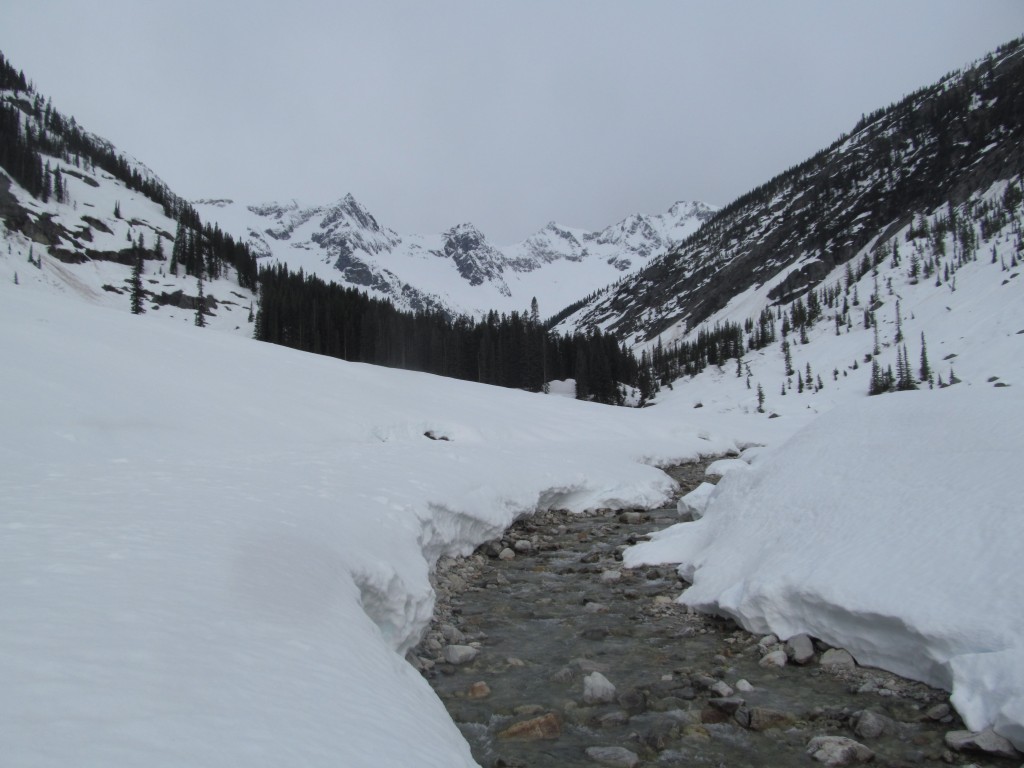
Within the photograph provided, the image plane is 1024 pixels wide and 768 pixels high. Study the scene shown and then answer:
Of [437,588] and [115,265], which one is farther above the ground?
[115,265]

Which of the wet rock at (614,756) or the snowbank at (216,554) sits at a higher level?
the snowbank at (216,554)

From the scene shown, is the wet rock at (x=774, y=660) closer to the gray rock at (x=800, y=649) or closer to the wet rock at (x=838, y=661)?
the gray rock at (x=800, y=649)

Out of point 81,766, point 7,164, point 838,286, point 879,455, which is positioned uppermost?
point 7,164

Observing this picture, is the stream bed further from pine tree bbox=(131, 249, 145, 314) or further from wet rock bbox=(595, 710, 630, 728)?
pine tree bbox=(131, 249, 145, 314)

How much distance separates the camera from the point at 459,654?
7.83 metres

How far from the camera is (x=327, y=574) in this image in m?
6.97

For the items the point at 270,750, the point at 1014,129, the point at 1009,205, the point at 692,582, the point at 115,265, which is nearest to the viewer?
the point at 270,750

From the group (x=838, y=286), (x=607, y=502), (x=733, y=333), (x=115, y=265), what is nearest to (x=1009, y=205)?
(x=838, y=286)

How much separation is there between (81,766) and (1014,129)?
19951 cm

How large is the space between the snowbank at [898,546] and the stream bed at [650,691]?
0.39 metres

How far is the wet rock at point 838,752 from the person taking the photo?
205 inches

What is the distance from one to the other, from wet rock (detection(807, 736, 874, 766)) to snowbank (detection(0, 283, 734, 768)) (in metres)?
3.42

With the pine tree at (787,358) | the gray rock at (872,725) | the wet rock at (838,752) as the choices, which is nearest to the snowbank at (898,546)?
the gray rock at (872,725)

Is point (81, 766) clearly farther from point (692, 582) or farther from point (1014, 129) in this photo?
point (1014, 129)
